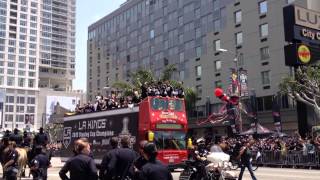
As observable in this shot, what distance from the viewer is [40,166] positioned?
11.9 meters

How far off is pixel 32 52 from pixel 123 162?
156198mm

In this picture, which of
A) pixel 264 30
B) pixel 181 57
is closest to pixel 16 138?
pixel 264 30

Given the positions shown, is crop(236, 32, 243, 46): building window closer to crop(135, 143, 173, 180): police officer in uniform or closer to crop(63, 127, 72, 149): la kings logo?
crop(63, 127, 72, 149): la kings logo

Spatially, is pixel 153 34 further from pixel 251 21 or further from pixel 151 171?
pixel 151 171

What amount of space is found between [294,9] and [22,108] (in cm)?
13305

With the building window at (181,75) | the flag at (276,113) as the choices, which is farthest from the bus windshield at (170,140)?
the building window at (181,75)

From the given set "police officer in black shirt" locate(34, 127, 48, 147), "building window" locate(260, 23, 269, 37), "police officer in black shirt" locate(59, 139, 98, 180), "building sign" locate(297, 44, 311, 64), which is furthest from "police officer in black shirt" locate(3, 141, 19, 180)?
"building window" locate(260, 23, 269, 37)

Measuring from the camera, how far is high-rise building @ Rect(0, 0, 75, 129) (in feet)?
495

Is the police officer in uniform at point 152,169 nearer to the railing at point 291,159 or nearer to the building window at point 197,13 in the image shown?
the railing at point 291,159

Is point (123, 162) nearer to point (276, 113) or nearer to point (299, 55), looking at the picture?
point (299, 55)

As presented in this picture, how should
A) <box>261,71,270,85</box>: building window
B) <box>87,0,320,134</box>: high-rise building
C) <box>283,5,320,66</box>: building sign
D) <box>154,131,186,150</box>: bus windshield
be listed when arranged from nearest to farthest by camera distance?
<box>154,131,186,150</box>: bus windshield, <box>283,5,320,66</box>: building sign, <box>87,0,320,134</box>: high-rise building, <box>261,71,270,85</box>: building window

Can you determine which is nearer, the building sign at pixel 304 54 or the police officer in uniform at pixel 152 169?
the police officer in uniform at pixel 152 169

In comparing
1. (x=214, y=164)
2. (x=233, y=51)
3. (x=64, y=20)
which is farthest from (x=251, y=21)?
(x=64, y=20)

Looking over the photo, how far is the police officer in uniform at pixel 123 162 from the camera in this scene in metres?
8.62
